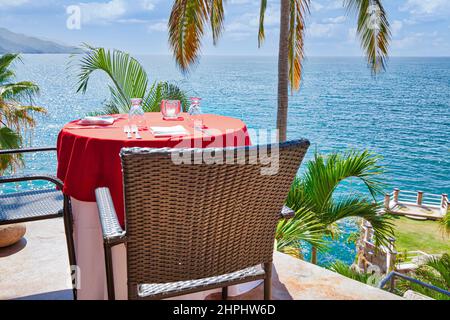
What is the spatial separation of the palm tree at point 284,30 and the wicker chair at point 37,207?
10.8ft

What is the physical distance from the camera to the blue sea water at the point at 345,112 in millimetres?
30797

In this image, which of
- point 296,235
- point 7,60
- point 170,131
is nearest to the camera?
point 170,131

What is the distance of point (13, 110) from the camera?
18.5 feet

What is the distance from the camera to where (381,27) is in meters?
4.87

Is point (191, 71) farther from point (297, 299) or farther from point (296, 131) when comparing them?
point (296, 131)

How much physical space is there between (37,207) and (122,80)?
2.92m

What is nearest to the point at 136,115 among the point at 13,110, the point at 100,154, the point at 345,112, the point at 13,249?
the point at 100,154

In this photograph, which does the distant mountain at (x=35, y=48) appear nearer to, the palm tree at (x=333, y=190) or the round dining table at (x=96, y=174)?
the round dining table at (x=96, y=174)

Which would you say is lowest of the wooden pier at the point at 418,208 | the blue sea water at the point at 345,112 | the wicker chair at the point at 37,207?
the wooden pier at the point at 418,208

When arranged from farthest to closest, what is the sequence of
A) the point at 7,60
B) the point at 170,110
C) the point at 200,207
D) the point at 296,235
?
the point at 7,60 < the point at 296,235 < the point at 170,110 < the point at 200,207

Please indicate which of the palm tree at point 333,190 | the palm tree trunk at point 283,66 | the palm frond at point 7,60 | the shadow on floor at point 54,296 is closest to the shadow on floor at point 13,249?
the shadow on floor at point 54,296

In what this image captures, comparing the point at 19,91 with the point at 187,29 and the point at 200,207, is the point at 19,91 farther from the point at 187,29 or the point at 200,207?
the point at 200,207
